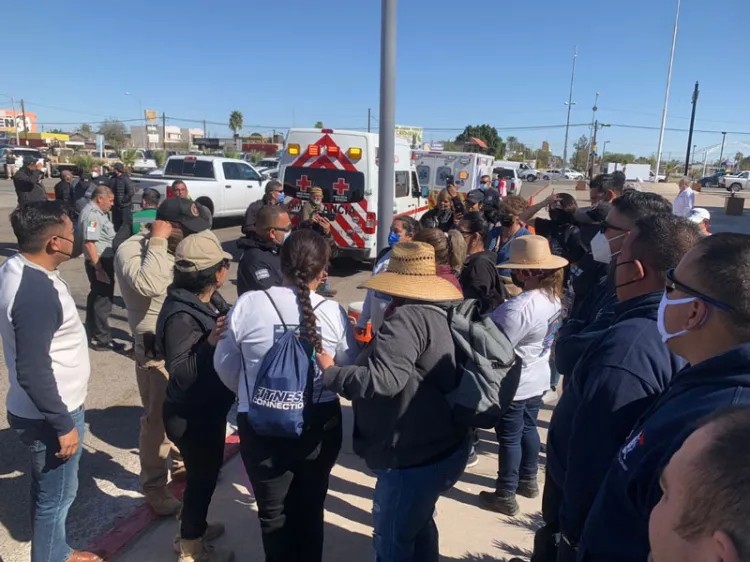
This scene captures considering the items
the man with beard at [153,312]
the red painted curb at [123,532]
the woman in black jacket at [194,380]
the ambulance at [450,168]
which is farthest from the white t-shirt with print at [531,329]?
the ambulance at [450,168]

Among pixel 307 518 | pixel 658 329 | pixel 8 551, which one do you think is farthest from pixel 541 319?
pixel 8 551

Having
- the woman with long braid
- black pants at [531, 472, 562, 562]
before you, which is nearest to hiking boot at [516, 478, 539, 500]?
black pants at [531, 472, 562, 562]

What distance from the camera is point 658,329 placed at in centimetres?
165

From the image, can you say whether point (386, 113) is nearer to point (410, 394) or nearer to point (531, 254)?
point (531, 254)

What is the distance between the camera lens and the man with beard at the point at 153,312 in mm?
3100

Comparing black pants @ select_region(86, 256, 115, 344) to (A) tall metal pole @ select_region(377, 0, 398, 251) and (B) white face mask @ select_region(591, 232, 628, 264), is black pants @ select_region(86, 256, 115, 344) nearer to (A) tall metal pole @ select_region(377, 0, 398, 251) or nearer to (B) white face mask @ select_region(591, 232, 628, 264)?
(A) tall metal pole @ select_region(377, 0, 398, 251)

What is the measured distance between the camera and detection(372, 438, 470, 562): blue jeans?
2174 mm

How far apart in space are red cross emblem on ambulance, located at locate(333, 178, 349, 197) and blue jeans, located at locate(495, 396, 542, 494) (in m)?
6.77

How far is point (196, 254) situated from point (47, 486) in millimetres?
1283

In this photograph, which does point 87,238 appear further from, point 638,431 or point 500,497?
point 638,431

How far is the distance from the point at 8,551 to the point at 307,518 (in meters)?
1.82

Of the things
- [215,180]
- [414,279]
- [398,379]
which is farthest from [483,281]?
[215,180]

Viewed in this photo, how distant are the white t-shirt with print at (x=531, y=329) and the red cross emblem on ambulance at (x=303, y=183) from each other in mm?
6925

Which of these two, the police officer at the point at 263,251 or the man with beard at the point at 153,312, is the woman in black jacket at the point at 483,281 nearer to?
the police officer at the point at 263,251
